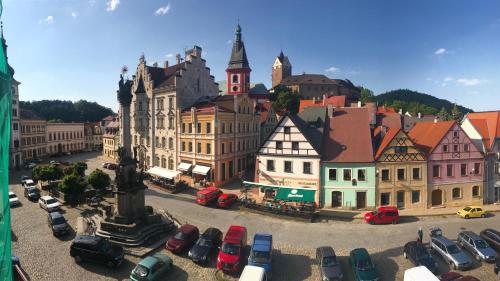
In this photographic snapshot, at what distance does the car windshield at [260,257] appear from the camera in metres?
17.8

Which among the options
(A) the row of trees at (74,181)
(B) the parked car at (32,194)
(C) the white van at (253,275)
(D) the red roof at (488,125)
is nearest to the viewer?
(C) the white van at (253,275)

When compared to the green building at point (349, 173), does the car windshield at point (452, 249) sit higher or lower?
lower

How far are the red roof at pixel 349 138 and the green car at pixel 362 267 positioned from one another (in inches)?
599

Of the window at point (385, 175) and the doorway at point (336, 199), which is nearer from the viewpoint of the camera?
the window at point (385, 175)

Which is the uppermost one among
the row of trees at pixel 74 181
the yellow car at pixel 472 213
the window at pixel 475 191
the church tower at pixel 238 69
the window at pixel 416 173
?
the church tower at pixel 238 69

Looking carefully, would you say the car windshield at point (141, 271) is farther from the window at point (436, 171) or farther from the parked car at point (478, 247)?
the window at point (436, 171)

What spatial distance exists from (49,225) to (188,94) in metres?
30.3

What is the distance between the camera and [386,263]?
1933 centimetres

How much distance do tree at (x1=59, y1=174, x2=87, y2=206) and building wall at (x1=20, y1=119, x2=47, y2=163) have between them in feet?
161

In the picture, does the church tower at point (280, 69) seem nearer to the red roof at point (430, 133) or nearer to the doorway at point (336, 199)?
the red roof at point (430, 133)

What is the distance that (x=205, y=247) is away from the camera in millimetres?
19750

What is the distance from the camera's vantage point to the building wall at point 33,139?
68500mm

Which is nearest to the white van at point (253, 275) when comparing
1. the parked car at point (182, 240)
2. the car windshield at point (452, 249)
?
the parked car at point (182, 240)

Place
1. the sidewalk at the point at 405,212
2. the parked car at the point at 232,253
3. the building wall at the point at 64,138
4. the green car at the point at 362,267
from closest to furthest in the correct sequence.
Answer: the green car at the point at 362,267
the parked car at the point at 232,253
the sidewalk at the point at 405,212
the building wall at the point at 64,138
